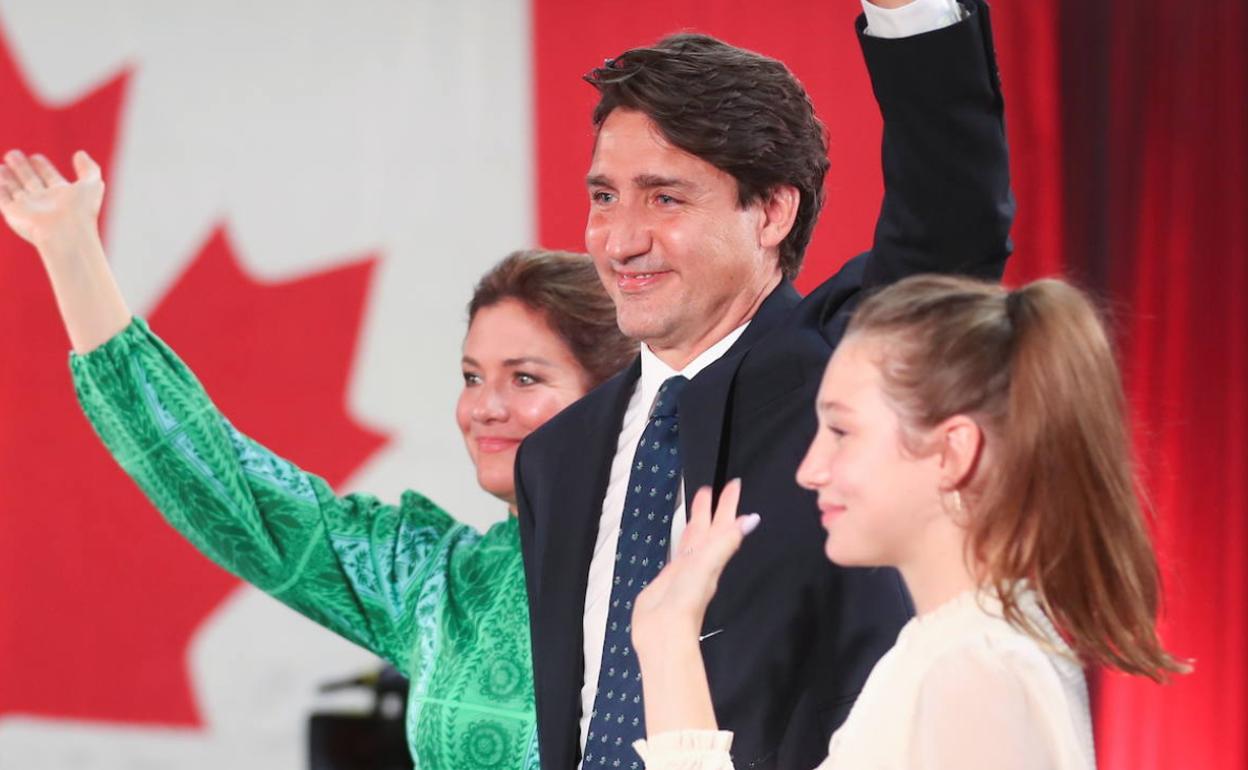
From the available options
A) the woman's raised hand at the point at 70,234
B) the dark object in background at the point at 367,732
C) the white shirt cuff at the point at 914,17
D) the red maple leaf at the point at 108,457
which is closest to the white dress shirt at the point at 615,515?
the white shirt cuff at the point at 914,17

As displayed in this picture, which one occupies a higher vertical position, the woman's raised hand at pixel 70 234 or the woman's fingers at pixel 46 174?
the woman's fingers at pixel 46 174

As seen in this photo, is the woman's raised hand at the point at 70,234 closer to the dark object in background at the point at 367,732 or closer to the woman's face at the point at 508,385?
the woman's face at the point at 508,385

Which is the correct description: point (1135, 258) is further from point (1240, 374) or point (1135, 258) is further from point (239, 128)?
point (239, 128)

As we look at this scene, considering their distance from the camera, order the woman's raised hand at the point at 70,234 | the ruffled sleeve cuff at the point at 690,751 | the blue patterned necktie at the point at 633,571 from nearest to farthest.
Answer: the ruffled sleeve cuff at the point at 690,751 → the blue patterned necktie at the point at 633,571 → the woman's raised hand at the point at 70,234

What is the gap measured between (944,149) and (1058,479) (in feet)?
1.27

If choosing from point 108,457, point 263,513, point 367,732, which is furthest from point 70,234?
point 367,732

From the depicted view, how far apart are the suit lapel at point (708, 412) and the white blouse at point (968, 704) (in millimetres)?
426

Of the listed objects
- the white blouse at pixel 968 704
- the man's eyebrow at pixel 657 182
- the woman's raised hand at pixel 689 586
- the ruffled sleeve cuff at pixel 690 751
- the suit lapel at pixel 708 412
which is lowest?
the ruffled sleeve cuff at pixel 690 751

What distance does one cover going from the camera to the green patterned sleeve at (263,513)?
6.85 ft

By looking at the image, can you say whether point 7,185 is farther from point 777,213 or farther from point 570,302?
point 777,213

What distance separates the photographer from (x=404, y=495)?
233 centimetres

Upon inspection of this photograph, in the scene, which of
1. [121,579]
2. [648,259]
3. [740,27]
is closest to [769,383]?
[648,259]

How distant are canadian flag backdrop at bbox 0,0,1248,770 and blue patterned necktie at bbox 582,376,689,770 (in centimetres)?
182

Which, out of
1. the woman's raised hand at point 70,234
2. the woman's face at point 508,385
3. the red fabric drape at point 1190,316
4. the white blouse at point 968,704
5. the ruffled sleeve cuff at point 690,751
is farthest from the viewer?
the red fabric drape at point 1190,316
